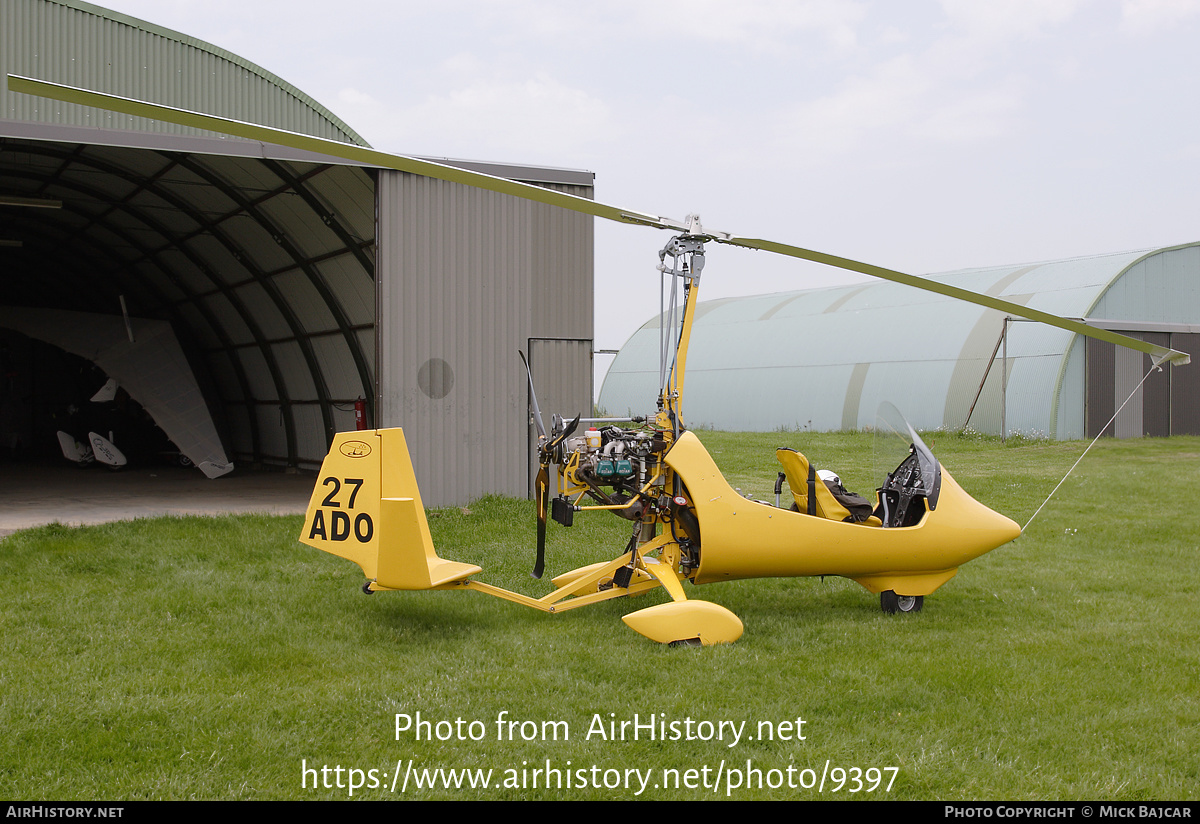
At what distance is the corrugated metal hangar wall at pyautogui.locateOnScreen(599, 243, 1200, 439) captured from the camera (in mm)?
18578

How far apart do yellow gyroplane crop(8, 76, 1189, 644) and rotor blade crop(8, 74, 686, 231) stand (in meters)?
0.41

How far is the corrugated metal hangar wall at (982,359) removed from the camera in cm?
1858

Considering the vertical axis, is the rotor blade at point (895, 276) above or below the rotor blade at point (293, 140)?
below

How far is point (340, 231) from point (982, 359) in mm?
13776

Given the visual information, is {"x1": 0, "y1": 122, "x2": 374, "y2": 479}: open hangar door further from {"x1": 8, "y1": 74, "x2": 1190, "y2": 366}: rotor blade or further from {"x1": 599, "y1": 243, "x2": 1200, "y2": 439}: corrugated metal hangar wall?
{"x1": 599, "y1": 243, "x2": 1200, "y2": 439}: corrugated metal hangar wall

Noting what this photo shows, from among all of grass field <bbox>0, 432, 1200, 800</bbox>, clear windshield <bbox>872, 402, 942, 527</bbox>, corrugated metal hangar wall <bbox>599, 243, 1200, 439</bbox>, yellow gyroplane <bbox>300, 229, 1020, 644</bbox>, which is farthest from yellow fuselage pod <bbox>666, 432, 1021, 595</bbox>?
corrugated metal hangar wall <bbox>599, 243, 1200, 439</bbox>

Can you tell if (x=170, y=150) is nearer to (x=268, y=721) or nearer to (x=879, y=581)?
(x=268, y=721)

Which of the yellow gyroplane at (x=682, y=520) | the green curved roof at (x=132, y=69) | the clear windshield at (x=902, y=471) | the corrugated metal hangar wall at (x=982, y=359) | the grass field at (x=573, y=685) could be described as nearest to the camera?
the grass field at (x=573, y=685)

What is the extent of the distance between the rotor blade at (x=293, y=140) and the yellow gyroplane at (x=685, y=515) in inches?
16.2

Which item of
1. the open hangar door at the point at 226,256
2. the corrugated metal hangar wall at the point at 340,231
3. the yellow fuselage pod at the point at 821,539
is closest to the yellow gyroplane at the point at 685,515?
the yellow fuselage pod at the point at 821,539

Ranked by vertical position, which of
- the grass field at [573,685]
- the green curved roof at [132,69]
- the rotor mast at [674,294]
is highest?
the green curved roof at [132,69]

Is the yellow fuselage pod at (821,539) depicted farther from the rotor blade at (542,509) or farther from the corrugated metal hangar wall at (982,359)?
the corrugated metal hangar wall at (982,359)

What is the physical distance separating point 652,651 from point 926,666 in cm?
150

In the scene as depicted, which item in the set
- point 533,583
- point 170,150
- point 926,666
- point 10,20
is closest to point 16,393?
point 10,20
